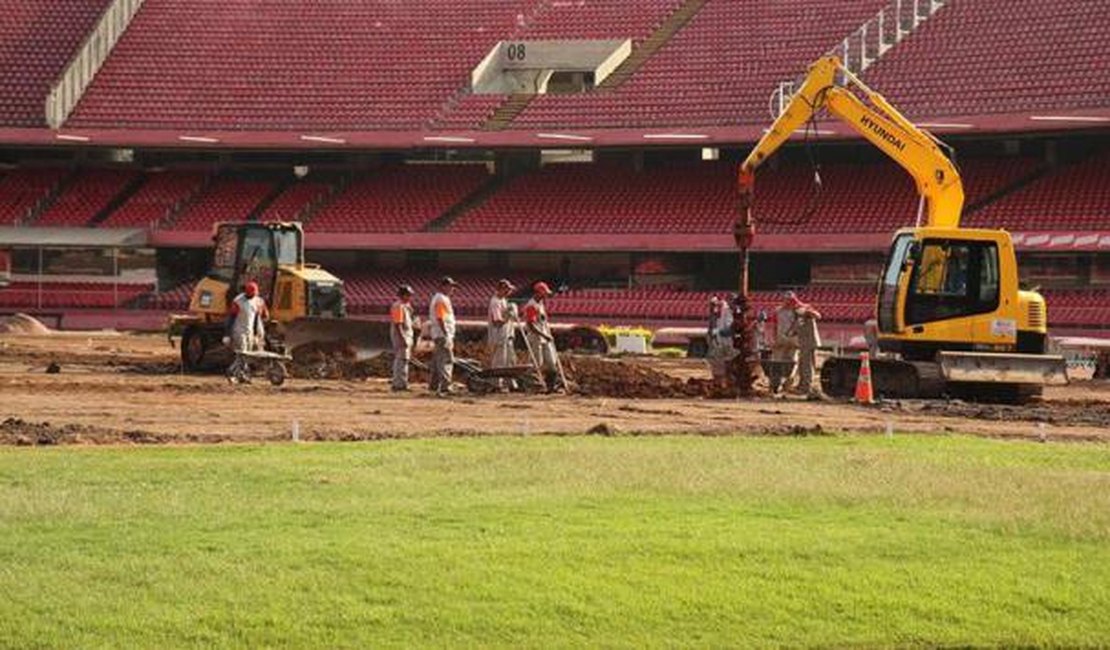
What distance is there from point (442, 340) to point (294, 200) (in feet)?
121

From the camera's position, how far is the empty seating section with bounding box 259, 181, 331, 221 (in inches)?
2608

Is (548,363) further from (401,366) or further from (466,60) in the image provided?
(466,60)

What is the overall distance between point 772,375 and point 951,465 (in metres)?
12.9

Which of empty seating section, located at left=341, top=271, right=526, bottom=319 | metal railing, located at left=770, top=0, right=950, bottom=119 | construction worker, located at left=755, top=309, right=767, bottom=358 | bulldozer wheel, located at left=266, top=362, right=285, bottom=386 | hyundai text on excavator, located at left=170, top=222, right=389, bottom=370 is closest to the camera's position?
bulldozer wheel, located at left=266, top=362, right=285, bottom=386

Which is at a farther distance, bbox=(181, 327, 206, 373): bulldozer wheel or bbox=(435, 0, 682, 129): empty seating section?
bbox=(435, 0, 682, 129): empty seating section

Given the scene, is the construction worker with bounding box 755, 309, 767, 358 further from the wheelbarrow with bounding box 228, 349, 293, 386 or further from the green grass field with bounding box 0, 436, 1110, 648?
the green grass field with bounding box 0, 436, 1110, 648

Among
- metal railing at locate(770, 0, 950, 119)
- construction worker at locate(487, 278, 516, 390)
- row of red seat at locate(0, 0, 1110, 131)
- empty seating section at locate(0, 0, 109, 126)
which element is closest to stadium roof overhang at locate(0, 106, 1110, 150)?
row of red seat at locate(0, 0, 1110, 131)

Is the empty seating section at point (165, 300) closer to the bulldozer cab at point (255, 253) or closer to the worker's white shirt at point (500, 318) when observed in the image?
the bulldozer cab at point (255, 253)

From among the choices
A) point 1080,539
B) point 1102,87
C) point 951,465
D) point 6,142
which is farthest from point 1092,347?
point 6,142

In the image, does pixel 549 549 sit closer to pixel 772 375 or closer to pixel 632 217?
pixel 772 375

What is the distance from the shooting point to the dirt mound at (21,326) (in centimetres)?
5575

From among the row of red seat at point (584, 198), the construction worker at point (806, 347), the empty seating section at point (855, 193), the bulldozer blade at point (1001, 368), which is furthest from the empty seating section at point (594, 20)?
the bulldozer blade at point (1001, 368)

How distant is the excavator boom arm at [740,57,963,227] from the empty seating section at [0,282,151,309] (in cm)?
3236

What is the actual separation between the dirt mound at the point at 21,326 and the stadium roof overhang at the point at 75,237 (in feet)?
23.1
